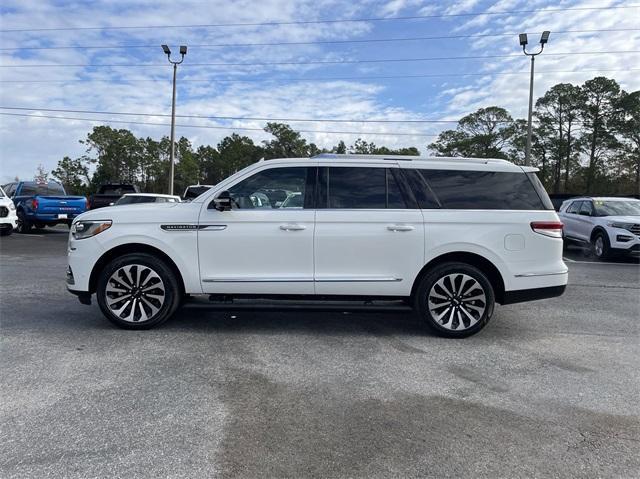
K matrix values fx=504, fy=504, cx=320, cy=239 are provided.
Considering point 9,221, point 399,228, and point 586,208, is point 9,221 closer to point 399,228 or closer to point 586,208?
point 399,228

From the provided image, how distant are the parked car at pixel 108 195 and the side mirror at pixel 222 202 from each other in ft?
46.3

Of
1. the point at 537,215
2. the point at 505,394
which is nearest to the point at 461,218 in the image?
the point at 537,215

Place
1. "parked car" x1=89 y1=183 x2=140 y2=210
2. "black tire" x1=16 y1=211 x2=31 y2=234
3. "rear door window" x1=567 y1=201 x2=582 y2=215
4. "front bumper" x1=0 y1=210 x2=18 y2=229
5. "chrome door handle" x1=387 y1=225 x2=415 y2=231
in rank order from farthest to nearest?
"parked car" x1=89 y1=183 x2=140 y2=210 < "black tire" x1=16 y1=211 x2=31 y2=234 < "rear door window" x1=567 y1=201 x2=582 y2=215 < "front bumper" x1=0 y1=210 x2=18 y2=229 < "chrome door handle" x1=387 y1=225 x2=415 y2=231

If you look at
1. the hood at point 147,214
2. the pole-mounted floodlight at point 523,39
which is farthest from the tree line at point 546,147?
the hood at point 147,214

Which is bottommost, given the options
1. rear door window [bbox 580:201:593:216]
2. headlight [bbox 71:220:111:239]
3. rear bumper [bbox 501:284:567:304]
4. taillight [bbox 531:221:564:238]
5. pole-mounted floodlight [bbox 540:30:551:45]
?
rear bumper [bbox 501:284:567:304]

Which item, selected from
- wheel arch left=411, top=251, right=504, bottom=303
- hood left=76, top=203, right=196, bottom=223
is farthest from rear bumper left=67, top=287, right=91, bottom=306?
wheel arch left=411, top=251, right=504, bottom=303

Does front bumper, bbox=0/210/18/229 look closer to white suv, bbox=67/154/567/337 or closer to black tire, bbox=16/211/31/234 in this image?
black tire, bbox=16/211/31/234

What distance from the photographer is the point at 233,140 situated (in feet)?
241

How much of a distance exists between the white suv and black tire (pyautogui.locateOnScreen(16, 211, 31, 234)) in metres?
14.1

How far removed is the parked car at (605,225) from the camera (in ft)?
40.7

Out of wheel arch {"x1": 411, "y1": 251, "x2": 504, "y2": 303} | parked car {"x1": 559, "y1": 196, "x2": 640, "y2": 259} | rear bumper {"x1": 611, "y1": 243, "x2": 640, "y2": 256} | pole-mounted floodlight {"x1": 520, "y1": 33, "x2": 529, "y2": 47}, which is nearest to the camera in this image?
wheel arch {"x1": 411, "y1": 251, "x2": 504, "y2": 303}

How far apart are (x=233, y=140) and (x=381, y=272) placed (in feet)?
232

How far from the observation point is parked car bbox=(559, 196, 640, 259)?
40.7 feet

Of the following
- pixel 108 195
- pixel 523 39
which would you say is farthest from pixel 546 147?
pixel 108 195
